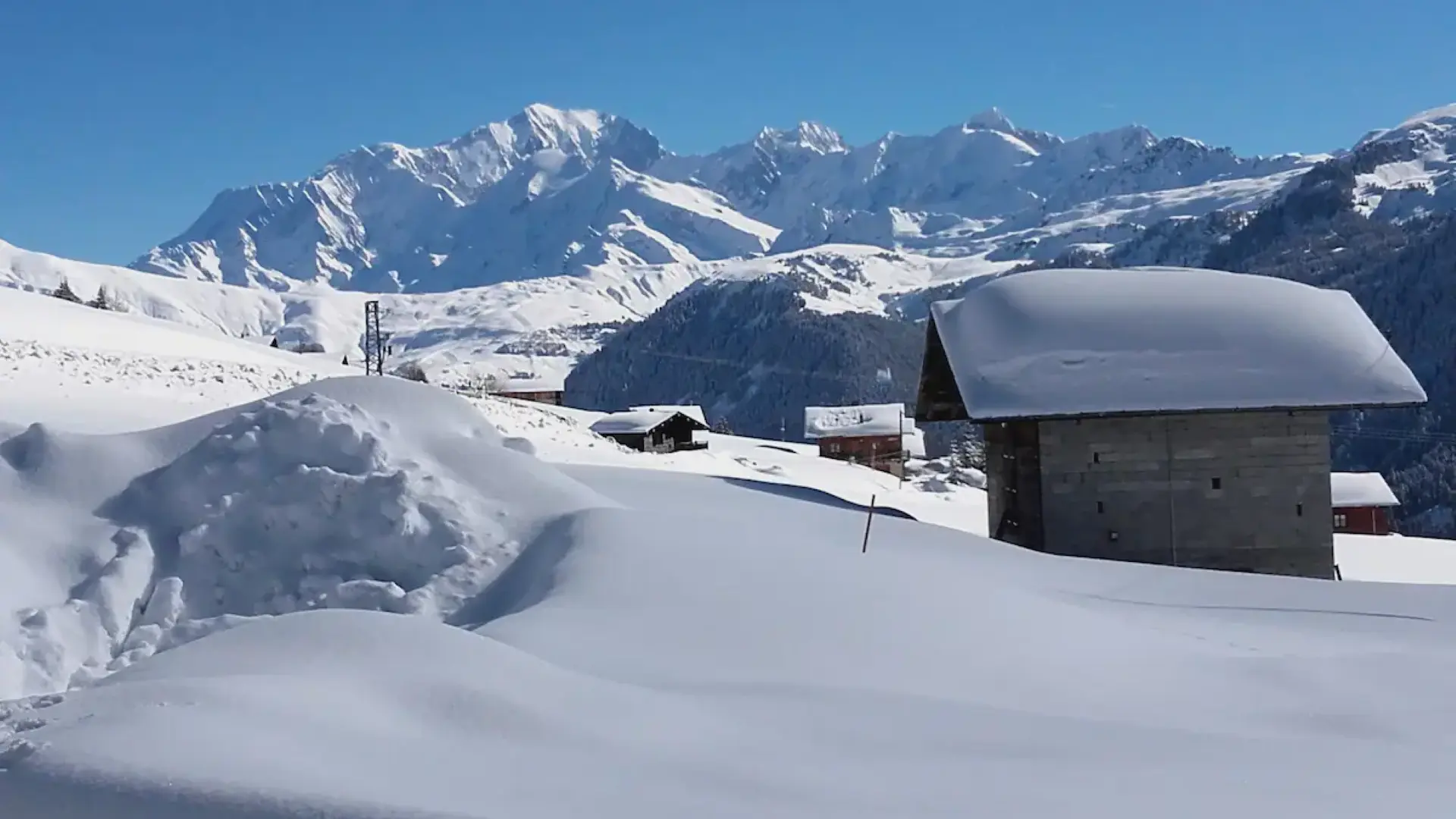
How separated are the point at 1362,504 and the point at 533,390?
66285 mm

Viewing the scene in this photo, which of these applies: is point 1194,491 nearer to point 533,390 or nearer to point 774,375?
point 533,390

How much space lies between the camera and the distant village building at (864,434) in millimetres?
71312

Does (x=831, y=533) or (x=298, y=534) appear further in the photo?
(x=831, y=533)

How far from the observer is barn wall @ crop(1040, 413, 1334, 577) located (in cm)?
1648

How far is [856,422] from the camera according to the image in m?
74.6

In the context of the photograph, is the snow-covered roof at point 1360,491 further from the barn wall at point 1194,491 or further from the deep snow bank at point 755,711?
the deep snow bank at point 755,711

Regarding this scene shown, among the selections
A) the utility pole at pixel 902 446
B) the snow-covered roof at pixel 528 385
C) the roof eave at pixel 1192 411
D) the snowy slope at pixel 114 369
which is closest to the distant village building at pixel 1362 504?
the utility pole at pixel 902 446

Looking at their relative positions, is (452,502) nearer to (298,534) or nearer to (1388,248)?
(298,534)

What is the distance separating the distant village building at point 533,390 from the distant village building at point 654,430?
89.0 feet

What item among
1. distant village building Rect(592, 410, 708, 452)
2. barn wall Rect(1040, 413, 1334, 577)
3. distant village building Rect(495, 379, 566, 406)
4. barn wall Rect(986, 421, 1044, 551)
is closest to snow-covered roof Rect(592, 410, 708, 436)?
distant village building Rect(592, 410, 708, 452)

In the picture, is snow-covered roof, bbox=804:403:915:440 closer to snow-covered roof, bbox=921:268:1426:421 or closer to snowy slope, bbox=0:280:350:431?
snowy slope, bbox=0:280:350:431

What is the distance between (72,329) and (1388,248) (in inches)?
7844

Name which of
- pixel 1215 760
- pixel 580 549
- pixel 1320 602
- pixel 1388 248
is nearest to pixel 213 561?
pixel 580 549

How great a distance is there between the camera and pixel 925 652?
24.1 ft
